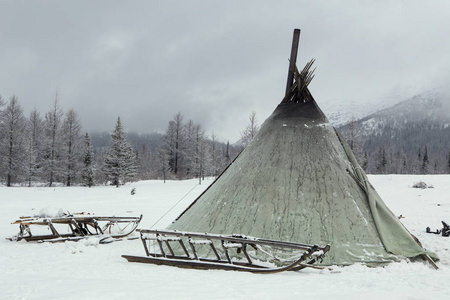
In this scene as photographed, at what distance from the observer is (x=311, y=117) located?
9609mm

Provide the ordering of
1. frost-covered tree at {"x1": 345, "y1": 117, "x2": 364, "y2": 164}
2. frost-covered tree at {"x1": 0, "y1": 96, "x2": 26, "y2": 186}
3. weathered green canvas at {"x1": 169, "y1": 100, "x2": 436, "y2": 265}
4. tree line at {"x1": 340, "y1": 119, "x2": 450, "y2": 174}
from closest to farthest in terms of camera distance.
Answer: weathered green canvas at {"x1": 169, "y1": 100, "x2": 436, "y2": 265}, frost-covered tree at {"x1": 0, "y1": 96, "x2": 26, "y2": 186}, frost-covered tree at {"x1": 345, "y1": 117, "x2": 364, "y2": 164}, tree line at {"x1": 340, "y1": 119, "x2": 450, "y2": 174}

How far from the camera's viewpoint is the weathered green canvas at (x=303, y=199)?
7055mm

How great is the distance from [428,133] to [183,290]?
226 m

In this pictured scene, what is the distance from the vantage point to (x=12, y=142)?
35375 millimetres

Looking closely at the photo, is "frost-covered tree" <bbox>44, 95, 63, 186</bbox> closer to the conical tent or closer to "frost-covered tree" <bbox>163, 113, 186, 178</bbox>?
"frost-covered tree" <bbox>163, 113, 186, 178</bbox>

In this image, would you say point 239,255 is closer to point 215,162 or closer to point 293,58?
point 293,58

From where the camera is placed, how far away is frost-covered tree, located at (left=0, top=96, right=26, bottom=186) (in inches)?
1368

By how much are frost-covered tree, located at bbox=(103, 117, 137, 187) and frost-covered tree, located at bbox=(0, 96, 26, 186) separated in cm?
918

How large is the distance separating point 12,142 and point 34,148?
10.2 feet

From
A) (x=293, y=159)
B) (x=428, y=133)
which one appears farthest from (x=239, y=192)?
(x=428, y=133)

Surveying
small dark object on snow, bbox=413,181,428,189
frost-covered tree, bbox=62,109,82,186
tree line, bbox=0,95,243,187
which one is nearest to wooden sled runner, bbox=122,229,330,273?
small dark object on snow, bbox=413,181,428,189

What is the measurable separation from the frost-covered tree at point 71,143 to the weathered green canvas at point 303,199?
114 feet

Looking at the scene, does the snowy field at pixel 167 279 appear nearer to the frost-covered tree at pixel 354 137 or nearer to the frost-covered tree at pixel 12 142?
the frost-covered tree at pixel 12 142

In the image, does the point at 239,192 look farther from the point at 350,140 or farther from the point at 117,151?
the point at 350,140
